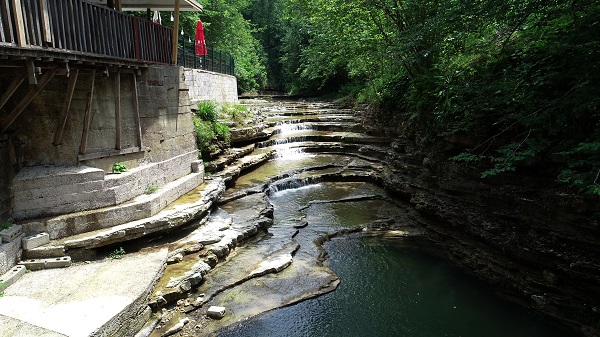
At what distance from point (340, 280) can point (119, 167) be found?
557 centimetres

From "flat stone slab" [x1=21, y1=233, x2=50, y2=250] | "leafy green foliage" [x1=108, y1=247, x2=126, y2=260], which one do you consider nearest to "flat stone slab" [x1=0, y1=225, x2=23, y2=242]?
"flat stone slab" [x1=21, y1=233, x2=50, y2=250]

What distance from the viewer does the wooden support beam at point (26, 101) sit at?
6.36 metres

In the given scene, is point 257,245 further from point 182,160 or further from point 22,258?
point 22,258

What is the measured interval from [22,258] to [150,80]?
5.01 meters

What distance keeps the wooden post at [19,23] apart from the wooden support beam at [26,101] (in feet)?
3.01

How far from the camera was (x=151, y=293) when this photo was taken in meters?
6.24

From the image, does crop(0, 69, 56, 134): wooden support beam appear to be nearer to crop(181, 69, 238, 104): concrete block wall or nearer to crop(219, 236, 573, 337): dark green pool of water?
crop(181, 69, 238, 104): concrete block wall

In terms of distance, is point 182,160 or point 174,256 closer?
point 174,256

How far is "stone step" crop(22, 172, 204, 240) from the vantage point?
694 cm

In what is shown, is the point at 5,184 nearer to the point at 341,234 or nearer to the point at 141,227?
the point at 141,227

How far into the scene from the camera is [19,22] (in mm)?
5414

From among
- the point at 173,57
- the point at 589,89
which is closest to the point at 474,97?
the point at 589,89

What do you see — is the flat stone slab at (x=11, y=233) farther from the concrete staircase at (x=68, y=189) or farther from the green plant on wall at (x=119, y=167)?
the green plant on wall at (x=119, y=167)

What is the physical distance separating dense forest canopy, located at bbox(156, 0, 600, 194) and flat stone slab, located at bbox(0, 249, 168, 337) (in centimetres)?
643
